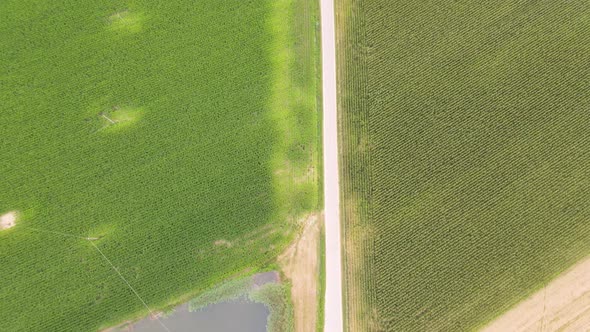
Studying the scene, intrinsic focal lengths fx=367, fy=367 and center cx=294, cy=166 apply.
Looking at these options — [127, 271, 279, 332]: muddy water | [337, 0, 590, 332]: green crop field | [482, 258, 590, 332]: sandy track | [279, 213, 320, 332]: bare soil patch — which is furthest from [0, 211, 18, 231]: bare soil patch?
[482, 258, 590, 332]: sandy track

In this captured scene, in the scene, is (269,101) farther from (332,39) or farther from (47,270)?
(47,270)

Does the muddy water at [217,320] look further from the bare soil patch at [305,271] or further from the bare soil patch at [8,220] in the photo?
the bare soil patch at [8,220]

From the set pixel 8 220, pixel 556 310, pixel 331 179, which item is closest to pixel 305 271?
pixel 331 179

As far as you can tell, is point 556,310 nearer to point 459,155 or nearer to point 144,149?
point 459,155

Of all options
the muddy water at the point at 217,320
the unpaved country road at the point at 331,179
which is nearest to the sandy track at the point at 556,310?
the unpaved country road at the point at 331,179

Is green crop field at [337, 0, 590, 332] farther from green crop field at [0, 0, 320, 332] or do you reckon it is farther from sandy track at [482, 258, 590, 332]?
green crop field at [0, 0, 320, 332]
